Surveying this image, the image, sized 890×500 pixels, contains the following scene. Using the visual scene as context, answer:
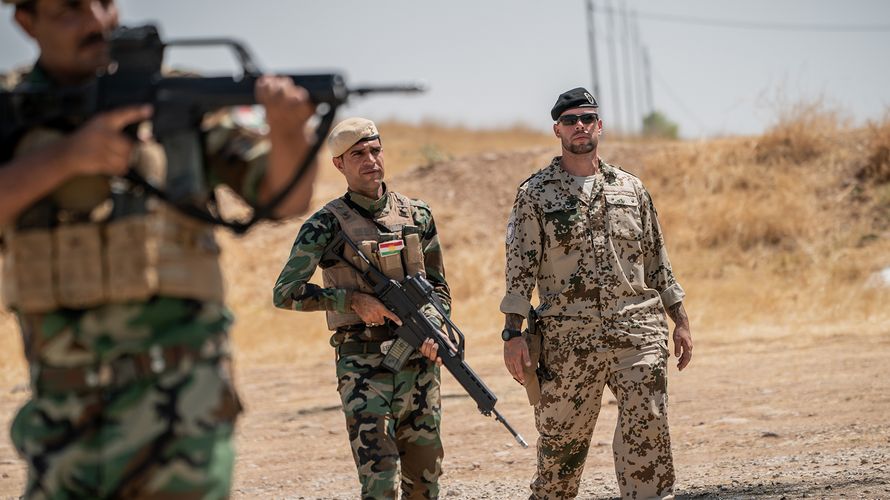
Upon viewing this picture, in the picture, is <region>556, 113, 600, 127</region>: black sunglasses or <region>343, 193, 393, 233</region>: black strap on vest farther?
<region>556, 113, 600, 127</region>: black sunglasses

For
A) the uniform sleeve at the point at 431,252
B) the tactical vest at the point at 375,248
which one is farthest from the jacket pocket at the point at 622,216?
the tactical vest at the point at 375,248

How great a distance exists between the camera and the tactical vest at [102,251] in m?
3.22

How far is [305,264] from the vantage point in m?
6.29

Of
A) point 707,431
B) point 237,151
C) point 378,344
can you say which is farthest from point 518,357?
point 707,431

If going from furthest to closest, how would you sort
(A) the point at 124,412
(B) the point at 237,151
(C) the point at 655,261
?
(C) the point at 655,261
(B) the point at 237,151
(A) the point at 124,412

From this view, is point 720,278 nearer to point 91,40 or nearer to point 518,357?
point 518,357

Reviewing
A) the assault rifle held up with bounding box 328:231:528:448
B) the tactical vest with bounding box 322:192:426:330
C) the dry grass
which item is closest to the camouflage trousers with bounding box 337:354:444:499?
the assault rifle held up with bounding box 328:231:528:448

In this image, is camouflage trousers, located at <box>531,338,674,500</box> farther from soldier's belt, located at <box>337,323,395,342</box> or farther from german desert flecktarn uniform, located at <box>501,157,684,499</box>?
soldier's belt, located at <box>337,323,395,342</box>

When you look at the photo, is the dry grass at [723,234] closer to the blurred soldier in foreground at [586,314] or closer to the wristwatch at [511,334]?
the blurred soldier in foreground at [586,314]

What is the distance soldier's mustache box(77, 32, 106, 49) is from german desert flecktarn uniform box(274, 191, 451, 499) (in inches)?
110

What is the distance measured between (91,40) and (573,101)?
12.0 feet

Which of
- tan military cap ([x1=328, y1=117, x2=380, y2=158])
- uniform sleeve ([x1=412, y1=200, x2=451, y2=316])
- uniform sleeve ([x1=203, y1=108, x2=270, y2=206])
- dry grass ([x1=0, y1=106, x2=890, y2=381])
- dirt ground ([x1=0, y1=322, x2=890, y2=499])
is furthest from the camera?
dry grass ([x1=0, y1=106, x2=890, y2=381])

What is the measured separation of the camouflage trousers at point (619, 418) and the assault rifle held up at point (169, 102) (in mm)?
3363

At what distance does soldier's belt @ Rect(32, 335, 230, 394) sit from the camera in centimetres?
321
